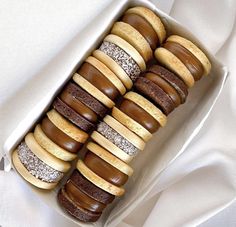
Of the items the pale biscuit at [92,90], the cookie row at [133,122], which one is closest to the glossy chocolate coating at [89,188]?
the cookie row at [133,122]

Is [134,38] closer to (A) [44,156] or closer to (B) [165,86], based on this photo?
(B) [165,86]

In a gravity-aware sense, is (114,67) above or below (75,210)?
above

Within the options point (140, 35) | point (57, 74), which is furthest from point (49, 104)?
point (140, 35)

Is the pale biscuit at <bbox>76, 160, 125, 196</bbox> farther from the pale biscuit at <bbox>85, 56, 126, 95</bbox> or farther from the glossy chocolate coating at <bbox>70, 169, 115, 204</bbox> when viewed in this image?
the pale biscuit at <bbox>85, 56, 126, 95</bbox>

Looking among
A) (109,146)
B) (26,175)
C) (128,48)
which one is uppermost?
(128,48)

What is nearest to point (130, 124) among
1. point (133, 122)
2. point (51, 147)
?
point (133, 122)

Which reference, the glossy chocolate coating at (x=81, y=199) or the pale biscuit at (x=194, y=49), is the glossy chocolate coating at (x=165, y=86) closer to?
the pale biscuit at (x=194, y=49)

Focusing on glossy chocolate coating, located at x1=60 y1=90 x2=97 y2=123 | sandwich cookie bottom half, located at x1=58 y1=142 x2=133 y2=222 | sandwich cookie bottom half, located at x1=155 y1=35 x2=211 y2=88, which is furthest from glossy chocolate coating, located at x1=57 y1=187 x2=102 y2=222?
sandwich cookie bottom half, located at x1=155 y1=35 x2=211 y2=88

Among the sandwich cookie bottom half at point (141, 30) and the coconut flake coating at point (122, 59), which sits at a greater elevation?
the sandwich cookie bottom half at point (141, 30)
